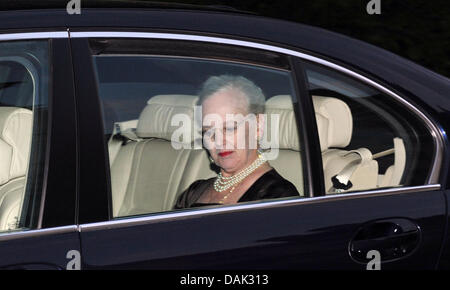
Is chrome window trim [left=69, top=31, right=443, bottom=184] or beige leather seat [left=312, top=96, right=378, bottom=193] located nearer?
chrome window trim [left=69, top=31, right=443, bottom=184]

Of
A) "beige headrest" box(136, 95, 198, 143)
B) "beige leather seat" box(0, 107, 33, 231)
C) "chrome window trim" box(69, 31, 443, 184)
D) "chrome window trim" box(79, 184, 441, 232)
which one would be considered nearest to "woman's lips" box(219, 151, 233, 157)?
"beige headrest" box(136, 95, 198, 143)

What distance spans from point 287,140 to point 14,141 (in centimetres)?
84

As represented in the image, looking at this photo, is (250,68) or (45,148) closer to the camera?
(45,148)

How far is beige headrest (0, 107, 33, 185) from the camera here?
2555 millimetres

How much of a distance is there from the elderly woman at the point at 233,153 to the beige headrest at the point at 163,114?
0.05 meters

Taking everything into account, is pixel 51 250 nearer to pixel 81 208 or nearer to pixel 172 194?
pixel 81 208

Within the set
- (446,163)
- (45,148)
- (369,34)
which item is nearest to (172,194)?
(45,148)

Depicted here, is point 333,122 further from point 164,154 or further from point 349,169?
point 164,154

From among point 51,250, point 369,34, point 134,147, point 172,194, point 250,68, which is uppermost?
point 369,34

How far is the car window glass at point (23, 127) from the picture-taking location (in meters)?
2.45

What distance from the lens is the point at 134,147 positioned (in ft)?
9.12

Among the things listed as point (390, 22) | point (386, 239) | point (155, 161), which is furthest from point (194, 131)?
point (390, 22)

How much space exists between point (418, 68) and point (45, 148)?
1.19 metres

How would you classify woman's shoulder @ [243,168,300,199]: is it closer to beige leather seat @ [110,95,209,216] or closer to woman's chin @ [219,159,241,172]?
woman's chin @ [219,159,241,172]
